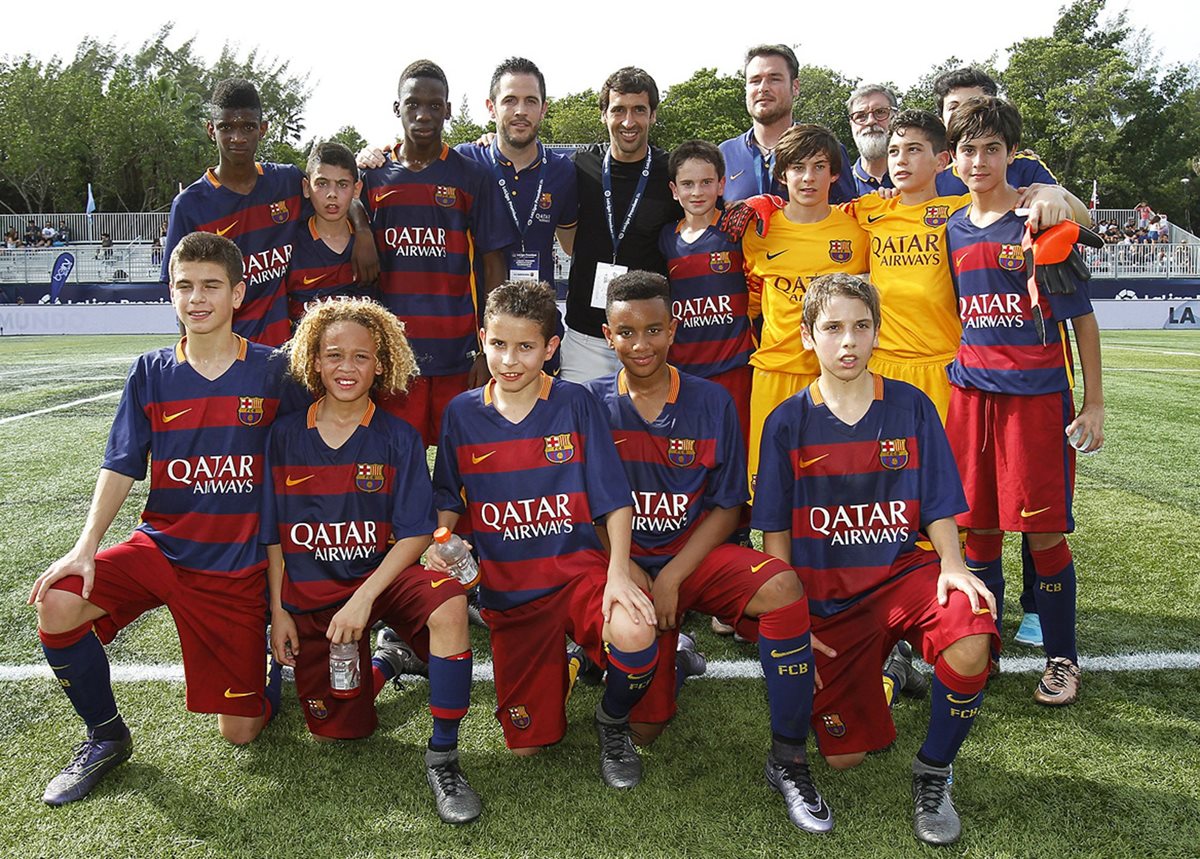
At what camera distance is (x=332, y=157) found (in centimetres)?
401

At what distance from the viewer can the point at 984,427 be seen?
355 centimetres

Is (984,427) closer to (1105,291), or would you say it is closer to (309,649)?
(309,649)

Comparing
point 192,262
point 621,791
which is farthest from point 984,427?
point 192,262

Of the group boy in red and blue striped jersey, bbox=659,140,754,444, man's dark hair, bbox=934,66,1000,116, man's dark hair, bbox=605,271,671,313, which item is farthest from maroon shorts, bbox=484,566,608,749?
man's dark hair, bbox=934,66,1000,116

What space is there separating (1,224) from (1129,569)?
37.6m

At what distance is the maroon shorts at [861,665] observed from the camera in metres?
2.94

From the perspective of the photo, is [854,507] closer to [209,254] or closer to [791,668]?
[791,668]

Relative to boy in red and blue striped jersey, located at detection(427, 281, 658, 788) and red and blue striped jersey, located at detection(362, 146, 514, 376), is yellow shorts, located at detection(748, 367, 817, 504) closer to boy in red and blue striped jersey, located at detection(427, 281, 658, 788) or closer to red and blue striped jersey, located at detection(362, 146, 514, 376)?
boy in red and blue striped jersey, located at detection(427, 281, 658, 788)

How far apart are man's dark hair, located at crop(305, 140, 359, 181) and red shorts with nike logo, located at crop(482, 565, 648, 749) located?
2.06 m

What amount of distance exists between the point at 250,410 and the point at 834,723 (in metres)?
2.22

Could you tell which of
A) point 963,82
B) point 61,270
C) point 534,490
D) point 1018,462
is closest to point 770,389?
point 1018,462

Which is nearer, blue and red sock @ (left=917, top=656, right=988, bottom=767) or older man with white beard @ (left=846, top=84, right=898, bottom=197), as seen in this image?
blue and red sock @ (left=917, top=656, right=988, bottom=767)

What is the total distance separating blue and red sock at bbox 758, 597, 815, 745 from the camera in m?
2.82

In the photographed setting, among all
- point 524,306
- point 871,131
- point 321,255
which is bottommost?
point 524,306
